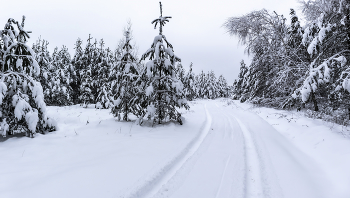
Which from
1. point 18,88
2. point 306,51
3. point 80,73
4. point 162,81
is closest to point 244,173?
point 162,81

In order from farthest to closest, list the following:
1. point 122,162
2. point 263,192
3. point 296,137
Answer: point 296,137 → point 122,162 → point 263,192

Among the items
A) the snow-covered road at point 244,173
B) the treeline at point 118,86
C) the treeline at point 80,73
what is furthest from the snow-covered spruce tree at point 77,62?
the snow-covered road at point 244,173

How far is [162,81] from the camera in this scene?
916 cm

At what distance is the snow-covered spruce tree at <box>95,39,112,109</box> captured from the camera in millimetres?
20008

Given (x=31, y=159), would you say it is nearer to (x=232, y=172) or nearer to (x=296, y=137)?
(x=232, y=172)

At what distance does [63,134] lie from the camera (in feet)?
22.5

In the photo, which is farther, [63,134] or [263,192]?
[63,134]

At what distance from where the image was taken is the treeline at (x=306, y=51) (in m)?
6.91

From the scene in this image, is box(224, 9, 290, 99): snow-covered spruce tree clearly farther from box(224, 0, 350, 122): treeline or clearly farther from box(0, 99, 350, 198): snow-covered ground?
box(0, 99, 350, 198): snow-covered ground

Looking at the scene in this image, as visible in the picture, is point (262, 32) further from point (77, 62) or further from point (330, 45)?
point (77, 62)

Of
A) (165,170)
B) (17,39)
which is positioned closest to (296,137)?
(165,170)

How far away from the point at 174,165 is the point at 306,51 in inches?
506

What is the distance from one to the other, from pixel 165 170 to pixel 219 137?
3736mm

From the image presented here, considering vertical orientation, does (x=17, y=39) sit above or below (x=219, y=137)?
above
